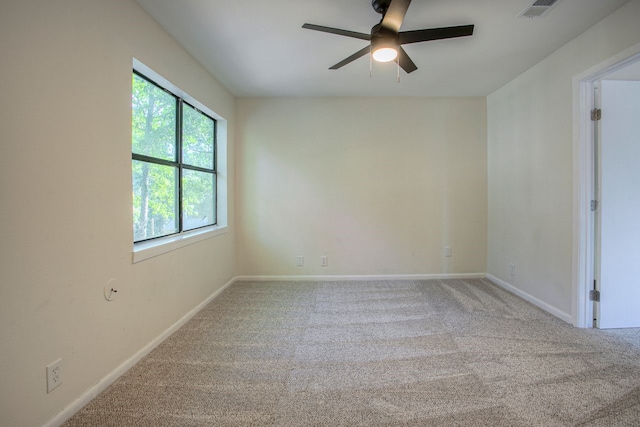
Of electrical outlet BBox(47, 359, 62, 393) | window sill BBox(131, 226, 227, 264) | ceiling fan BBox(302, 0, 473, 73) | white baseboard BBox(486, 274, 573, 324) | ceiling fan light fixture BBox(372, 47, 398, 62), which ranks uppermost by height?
ceiling fan BBox(302, 0, 473, 73)

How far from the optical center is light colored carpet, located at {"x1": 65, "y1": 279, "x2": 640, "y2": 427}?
1.44m

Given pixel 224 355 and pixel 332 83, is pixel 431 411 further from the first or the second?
pixel 332 83

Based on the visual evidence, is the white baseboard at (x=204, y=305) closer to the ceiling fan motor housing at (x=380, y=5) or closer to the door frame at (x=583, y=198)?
the door frame at (x=583, y=198)

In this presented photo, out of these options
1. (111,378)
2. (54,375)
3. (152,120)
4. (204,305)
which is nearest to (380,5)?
(152,120)

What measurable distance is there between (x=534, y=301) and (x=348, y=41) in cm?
315

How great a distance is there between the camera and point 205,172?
126 inches

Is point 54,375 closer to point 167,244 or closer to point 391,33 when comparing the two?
point 167,244

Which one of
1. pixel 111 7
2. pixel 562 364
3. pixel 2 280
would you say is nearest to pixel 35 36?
pixel 111 7

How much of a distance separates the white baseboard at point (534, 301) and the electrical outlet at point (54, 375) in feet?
12.0

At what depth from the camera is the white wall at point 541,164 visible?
2246 mm

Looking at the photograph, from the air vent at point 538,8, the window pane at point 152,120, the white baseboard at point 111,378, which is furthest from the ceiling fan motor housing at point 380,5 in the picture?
the white baseboard at point 111,378

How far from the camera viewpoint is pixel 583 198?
233cm

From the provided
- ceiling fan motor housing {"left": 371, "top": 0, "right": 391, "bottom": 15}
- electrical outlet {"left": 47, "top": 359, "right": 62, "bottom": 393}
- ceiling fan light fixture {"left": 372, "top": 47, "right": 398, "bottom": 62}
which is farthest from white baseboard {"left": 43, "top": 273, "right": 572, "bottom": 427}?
ceiling fan motor housing {"left": 371, "top": 0, "right": 391, "bottom": 15}

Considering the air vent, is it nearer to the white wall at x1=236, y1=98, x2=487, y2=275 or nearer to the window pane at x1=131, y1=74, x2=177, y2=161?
the white wall at x1=236, y1=98, x2=487, y2=275
